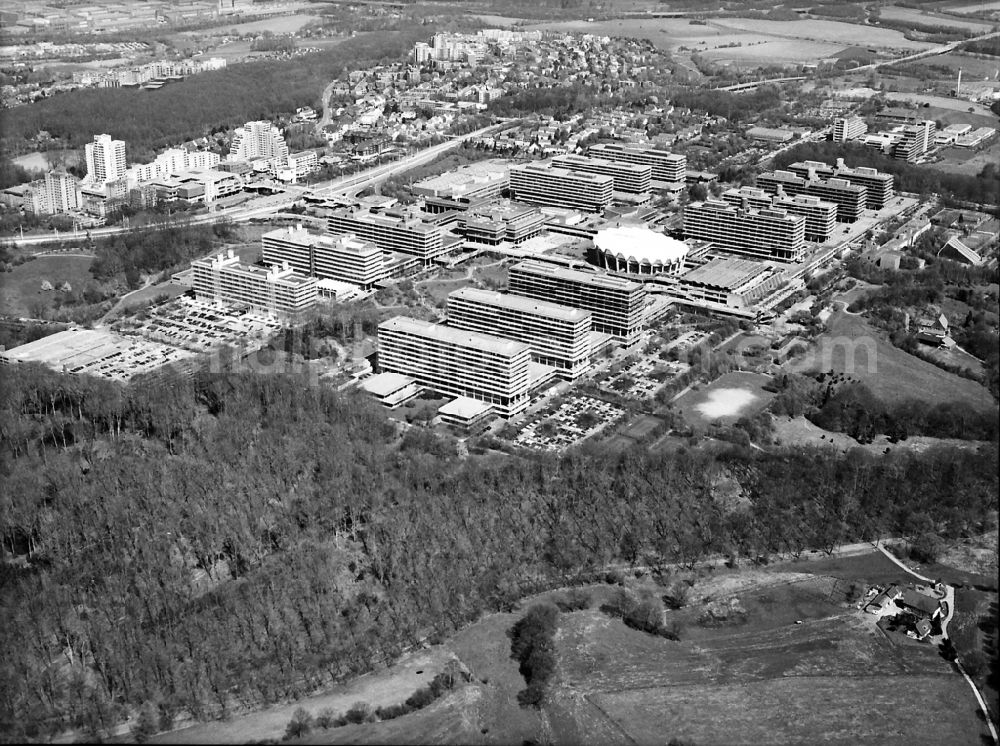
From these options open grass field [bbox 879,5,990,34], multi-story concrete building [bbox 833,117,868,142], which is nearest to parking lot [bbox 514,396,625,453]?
multi-story concrete building [bbox 833,117,868,142]

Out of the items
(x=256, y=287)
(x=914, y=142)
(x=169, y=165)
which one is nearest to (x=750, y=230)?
(x=914, y=142)

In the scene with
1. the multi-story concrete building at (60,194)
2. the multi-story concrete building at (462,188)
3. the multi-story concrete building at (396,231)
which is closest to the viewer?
the multi-story concrete building at (396,231)

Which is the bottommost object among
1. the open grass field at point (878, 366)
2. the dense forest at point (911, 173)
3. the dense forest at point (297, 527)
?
the dense forest at point (297, 527)

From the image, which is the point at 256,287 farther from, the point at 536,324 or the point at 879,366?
the point at 879,366

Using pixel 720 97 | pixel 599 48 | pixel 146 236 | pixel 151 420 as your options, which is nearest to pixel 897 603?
pixel 151 420

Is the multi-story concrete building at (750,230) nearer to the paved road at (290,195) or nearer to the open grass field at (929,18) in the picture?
the paved road at (290,195)

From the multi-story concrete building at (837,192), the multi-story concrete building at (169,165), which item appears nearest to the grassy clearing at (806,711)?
the multi-story concrete building at (837,192)
